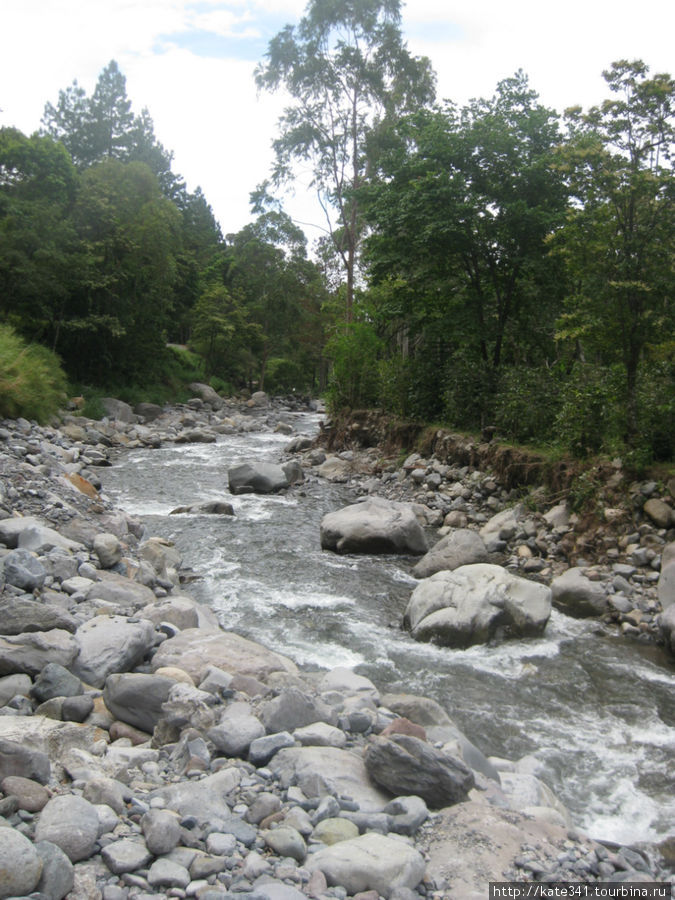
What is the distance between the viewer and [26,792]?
296 cm

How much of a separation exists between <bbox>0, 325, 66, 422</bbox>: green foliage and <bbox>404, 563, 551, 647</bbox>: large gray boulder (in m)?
13.4

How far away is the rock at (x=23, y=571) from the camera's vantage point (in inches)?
237

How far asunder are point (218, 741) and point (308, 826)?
865 mm

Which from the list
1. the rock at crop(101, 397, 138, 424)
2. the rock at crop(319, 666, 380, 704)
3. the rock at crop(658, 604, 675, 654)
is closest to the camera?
the rock at crop(319, 666, 380, 704)

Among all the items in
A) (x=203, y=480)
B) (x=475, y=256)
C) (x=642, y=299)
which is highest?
(x=475, y=256)

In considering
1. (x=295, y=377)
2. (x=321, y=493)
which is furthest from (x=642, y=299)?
(x=295, y=377)

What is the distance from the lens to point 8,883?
2416 mm

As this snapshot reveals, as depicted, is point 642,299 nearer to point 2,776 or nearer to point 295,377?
point 2,776

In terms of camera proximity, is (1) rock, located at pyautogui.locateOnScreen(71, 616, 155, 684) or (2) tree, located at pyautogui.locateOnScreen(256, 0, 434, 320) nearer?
(1) rock, located at pyautogui.locateOnScreen(71, 616, 155, 684)

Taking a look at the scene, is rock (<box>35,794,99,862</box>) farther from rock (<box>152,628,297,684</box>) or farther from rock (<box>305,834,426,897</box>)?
rock (<box>152,628,297,684</box>)

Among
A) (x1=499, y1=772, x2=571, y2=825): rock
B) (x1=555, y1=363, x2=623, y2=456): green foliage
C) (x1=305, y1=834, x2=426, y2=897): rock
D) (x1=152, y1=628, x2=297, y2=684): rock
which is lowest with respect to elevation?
(x1=499, y1=772, x2=571, y2=825): rock

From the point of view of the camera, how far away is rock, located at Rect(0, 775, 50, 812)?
9.59 feet

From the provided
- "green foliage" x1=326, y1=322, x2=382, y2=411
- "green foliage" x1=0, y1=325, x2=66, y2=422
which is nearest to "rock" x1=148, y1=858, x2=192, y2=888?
"green foliage" x1=0, y1=325, x2=66, y2=422

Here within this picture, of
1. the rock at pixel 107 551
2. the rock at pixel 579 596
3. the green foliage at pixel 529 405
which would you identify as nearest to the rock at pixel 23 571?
the rock at pixel 107 551
